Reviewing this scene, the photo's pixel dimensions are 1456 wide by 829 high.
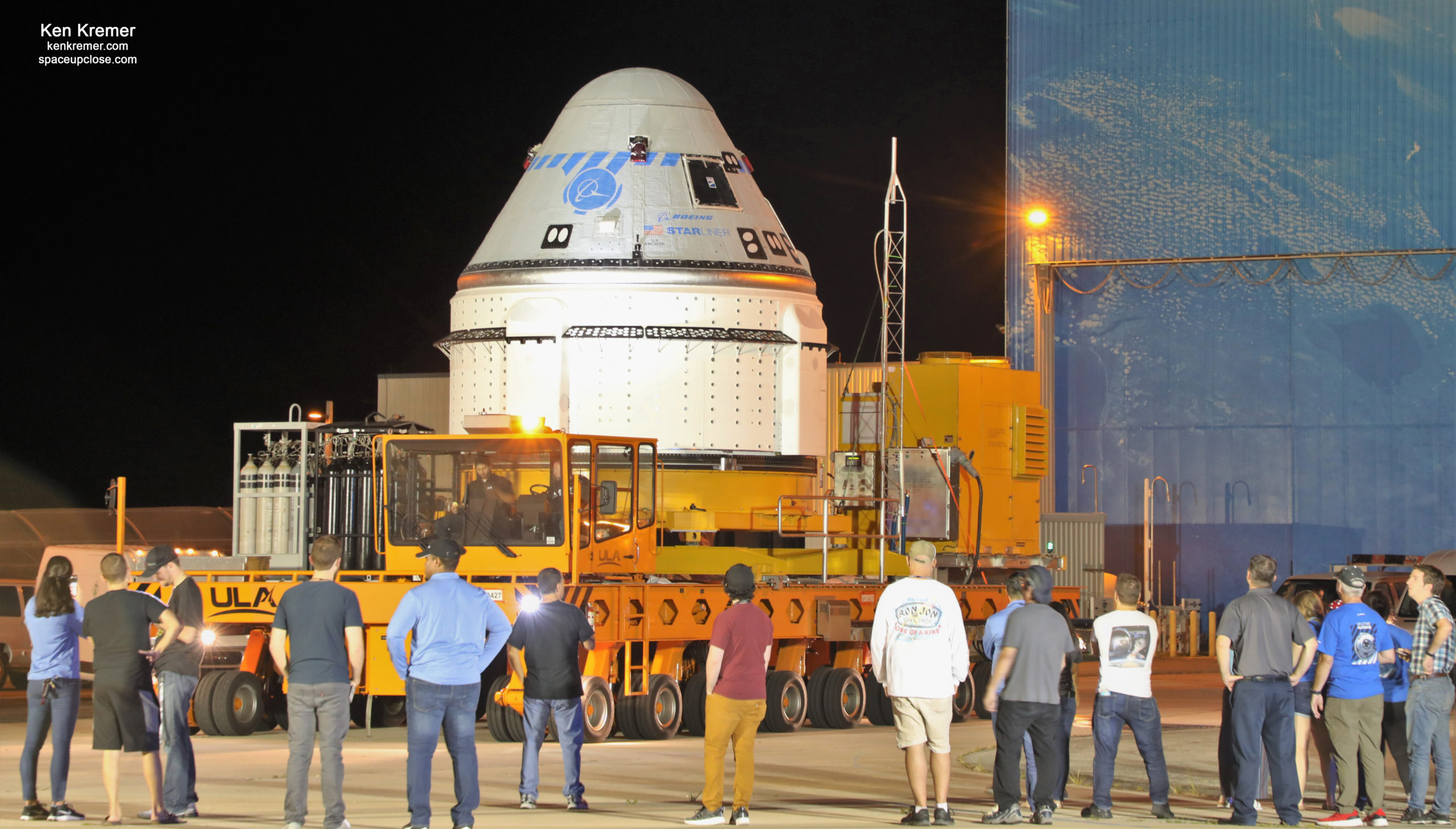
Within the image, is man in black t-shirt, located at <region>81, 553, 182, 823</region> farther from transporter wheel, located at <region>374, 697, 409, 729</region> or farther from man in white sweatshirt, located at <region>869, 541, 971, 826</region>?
transporter wheel, located at <region>374, 697, 409, 729</region>

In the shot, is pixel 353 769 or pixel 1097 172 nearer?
pixel 353 769

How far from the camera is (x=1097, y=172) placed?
38.7 m

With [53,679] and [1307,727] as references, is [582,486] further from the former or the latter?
[1307,727]

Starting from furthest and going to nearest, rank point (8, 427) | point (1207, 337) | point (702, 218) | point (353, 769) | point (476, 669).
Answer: point (8, 427) → point (1207, 337) → point (702, 218) → point (353, 769) → point (476, 669)

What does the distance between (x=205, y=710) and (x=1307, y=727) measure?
11.0m

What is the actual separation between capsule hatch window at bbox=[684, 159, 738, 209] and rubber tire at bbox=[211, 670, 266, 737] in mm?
8933

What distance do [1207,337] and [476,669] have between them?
28.8 metres

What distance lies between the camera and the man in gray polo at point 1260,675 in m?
12.5

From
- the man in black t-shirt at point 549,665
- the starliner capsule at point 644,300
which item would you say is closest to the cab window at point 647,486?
the starliner capsule at point 644,300

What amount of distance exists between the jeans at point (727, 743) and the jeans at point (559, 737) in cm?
122

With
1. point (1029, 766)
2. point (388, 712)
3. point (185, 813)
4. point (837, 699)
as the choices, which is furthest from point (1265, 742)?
point (388, 712)

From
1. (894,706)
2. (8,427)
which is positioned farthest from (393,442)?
(8,427)

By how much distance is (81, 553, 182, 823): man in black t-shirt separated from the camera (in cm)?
1184

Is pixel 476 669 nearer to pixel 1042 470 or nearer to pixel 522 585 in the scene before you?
pixel 522 585
